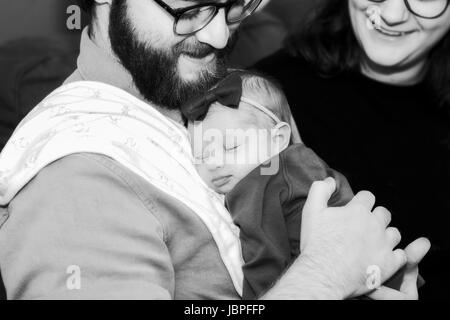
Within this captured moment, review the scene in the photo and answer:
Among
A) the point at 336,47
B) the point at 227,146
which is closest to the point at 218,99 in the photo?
the point at 227,146

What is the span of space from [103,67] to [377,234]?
813 millimetres

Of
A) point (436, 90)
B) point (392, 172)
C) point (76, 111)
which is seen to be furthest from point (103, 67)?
point (436, 90)

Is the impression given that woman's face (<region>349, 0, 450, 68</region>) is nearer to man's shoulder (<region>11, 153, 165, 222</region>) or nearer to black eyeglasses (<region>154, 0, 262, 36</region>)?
black eyeglasses (<region>154, 0, 262, 36</region>)

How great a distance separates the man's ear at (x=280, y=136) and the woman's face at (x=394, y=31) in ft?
1.78

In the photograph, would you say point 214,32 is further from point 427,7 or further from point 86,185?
point 427,7

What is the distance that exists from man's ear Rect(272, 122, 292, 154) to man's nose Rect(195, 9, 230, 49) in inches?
10.6

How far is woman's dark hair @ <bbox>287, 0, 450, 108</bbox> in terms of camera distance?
2184 mm

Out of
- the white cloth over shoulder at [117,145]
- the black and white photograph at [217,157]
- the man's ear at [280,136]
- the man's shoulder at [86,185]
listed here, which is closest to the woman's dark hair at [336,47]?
the black and white photograph at [217,157]

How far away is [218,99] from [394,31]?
73cm

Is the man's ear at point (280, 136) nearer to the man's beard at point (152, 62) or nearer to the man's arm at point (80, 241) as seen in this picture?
the man's beard at point (152, 62)

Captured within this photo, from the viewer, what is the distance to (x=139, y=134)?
1.50m

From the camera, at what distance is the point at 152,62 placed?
1.63 m

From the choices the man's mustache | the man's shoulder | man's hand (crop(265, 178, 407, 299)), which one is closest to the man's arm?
the man's shoulder

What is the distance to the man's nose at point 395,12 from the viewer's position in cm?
197
